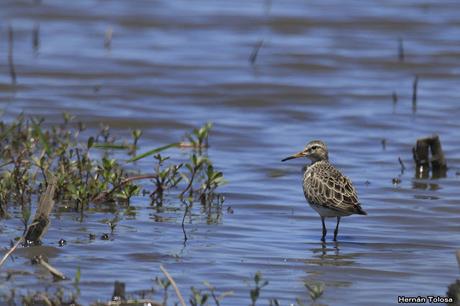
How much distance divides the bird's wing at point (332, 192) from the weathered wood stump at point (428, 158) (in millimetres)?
2652

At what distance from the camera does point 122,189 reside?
11.3 meters

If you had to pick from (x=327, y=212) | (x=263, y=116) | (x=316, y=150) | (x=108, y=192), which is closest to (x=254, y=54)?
(x=263, y=116)

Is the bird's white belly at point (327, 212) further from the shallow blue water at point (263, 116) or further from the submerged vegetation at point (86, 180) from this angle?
the submerged vegetation at point (86, 180)

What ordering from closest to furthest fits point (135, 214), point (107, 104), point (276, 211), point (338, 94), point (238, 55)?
1. point (135, 214)
2. point (276, 211)
3. point (107, 104)
4. point (338, 94)
5. point (238, 55)

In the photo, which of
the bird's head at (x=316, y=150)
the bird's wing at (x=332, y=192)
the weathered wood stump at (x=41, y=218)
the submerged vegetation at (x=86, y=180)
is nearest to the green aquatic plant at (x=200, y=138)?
the submerged vegetation at (x=86, y=180)

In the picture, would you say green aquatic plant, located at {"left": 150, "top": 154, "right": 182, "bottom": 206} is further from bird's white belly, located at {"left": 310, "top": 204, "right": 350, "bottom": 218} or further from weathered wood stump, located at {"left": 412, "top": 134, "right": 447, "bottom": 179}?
weathered wood stump, located at {"left": 412, "top": 134, "right": 447, "bottom": 179}

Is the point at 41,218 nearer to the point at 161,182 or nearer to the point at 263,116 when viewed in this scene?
the point at 161,182

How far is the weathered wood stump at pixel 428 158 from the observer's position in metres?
13.6

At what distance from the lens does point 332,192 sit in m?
10.6

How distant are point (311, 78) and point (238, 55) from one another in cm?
188

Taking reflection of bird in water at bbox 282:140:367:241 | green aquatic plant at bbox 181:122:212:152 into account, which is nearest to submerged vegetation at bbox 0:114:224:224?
green aquatic plant at bbox 181:122:212:152

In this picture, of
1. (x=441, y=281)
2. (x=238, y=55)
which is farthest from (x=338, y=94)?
(x=441, y=281)

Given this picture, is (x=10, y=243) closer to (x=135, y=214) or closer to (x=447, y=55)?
(x=135, y=214)

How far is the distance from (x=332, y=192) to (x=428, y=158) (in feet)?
11.2
